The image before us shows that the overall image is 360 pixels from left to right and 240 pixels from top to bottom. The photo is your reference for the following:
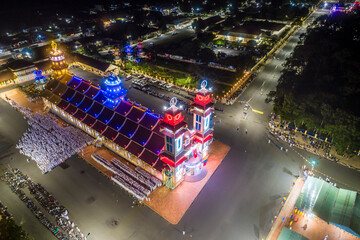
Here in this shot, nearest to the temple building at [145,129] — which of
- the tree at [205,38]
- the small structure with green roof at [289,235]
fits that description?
the small structure with green roof at [289,235]

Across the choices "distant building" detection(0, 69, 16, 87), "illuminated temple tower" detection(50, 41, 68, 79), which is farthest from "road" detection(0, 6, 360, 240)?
"distant building" detection(0, 69, 16, 87)

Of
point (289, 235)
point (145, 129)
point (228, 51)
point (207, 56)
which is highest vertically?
point (145, 129)

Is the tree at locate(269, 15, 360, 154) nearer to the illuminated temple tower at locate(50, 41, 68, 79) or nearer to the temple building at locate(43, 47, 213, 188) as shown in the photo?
the temple building at locate(43, 47, 213, 188)

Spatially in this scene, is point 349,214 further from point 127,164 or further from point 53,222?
point 53,222

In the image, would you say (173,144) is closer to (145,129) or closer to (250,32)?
(145,129)

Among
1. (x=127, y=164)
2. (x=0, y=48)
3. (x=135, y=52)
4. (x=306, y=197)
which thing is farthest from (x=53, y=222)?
(x=0, y=48)

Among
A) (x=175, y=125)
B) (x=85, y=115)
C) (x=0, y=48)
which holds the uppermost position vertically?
(x=175, y=125)

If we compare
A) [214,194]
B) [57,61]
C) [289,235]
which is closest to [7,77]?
[57,61]
